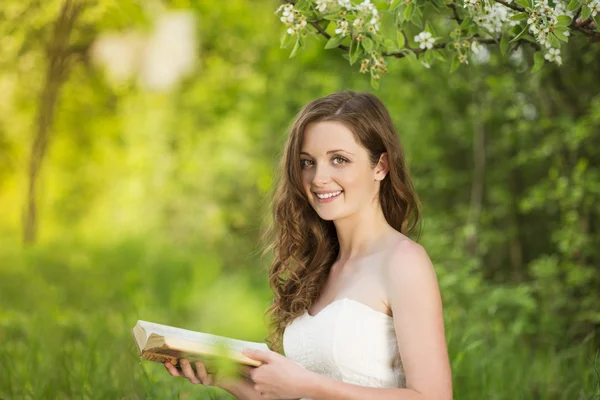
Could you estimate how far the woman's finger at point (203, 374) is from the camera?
7.57 ft

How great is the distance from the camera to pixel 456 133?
7.44 m

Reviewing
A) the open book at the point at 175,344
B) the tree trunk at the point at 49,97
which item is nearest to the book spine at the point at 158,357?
the open book at the point at 175,344

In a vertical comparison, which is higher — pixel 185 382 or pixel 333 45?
pixel 333 45

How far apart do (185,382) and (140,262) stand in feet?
8.82

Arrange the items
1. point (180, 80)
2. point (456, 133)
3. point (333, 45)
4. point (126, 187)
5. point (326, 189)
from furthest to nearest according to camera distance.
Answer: point (126, 187) → point (180, 80) → point (456, 133) → point (333, 45) → point (326, 189)

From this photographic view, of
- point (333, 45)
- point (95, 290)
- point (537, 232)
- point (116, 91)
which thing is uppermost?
point (116, 91)

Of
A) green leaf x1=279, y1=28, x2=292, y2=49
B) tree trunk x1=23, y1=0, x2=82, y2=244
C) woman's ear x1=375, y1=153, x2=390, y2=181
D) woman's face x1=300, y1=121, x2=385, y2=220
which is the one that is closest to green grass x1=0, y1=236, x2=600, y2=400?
woman's face x1=300, y1=121, x2=385, y2=220

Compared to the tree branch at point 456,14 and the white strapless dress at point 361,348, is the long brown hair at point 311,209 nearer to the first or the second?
the white strapless dress at point 361,348

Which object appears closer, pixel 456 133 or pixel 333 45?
pixel 333 45

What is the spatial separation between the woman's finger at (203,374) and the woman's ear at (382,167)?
33.5 inches

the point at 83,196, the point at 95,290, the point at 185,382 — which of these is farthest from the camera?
the point at 83,196

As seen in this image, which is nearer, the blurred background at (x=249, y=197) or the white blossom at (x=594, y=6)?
the white blossom at (x=594, y=6)

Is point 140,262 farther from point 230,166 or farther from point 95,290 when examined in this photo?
point 230,166

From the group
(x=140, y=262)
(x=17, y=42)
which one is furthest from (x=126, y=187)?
(x=140, y=262)
